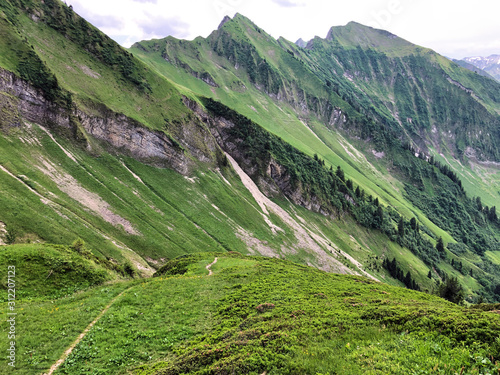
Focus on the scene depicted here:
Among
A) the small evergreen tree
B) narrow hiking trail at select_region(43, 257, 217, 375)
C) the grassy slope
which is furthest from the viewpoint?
the small evergreen tree

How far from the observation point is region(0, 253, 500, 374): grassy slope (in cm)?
1480

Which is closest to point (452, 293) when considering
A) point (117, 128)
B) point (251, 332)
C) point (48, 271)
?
point (251, 332)

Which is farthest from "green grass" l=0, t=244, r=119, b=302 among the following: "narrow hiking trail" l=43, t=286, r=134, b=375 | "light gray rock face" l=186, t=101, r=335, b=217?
"light gray rock face" l=186, t=101, r=335, b=217

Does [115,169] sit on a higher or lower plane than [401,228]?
lower

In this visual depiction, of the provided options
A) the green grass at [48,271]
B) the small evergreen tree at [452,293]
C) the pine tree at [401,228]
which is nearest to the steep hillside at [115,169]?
the green grass at [48,271]

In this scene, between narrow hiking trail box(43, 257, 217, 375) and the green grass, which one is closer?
narrow hiking trail box(43, 257, 217, 375)

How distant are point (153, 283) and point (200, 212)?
65001mm

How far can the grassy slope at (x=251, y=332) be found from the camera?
14.8 m

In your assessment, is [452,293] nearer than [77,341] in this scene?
No

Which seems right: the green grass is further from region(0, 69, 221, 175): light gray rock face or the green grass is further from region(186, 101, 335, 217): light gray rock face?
region(186, 101, 335, 217): light gray rock face

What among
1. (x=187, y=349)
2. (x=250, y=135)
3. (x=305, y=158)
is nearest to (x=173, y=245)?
(x=187, y=349)

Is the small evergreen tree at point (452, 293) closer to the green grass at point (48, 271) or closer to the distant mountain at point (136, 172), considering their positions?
the distant mountain at point (136, 172)

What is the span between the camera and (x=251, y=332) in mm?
19859

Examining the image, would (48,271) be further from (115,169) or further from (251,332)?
(115,169)
